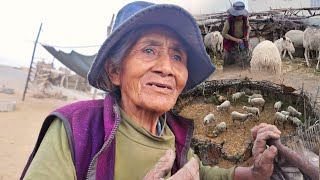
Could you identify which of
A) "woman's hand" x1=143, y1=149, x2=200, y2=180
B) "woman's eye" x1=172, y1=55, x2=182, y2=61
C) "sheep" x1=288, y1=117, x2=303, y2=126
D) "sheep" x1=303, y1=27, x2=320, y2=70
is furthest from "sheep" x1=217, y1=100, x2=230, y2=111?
"woman's hand" x1=143, y1=149, x2=200, y2=180

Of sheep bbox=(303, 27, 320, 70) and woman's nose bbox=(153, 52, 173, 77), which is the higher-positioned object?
woman's nose bbox=(153, 52, 173, 77)

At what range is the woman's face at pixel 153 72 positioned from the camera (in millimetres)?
1188

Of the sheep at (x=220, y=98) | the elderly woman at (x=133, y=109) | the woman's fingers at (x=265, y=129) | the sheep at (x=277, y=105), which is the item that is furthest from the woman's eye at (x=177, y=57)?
the sheep at (x=220, y=98)

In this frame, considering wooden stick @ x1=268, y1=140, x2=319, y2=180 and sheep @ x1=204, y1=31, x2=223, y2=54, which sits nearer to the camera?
wooden stick @ x1=268, y1=140, x2=319, y2=180

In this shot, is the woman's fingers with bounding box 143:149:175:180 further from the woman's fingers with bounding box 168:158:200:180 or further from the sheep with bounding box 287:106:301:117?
the sheep with bounding box 287:106:301:117

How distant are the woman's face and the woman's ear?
34 mm

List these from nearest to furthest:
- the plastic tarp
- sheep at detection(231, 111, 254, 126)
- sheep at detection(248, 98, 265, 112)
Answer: sheep at detection(231, 111, 254, 126) < sheep at detection(248, 98, 265, 112) < the plastic tarp

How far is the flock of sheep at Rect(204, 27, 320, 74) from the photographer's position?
6637 mm

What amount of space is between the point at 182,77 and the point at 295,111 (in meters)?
4.10

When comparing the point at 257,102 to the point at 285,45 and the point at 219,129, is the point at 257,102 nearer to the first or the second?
the point at 219,129

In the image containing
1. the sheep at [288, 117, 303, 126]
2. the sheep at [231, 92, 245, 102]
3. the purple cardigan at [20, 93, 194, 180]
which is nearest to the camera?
the purple cardigan at [20, 93, 194, 180]

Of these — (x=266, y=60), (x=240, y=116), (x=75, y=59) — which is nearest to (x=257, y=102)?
(x=240, y=116)

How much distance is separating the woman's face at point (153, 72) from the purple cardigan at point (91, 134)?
10 cm

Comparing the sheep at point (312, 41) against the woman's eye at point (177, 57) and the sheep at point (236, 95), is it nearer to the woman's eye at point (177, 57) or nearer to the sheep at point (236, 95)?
the sheep at point (236, 95)
